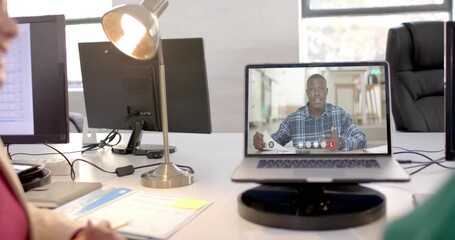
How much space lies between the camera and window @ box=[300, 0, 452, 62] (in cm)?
342

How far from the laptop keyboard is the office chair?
1451 millimetres

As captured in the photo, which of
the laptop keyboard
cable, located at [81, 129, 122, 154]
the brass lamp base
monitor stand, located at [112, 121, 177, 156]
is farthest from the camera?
cable, located at [81, 129, 122, 154]

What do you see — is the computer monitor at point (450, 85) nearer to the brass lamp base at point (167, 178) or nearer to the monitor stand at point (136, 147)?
the brass lamp base at point (167, 178)

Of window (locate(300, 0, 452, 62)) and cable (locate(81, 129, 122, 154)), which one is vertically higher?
window (locate(300, 0, 452, 62))

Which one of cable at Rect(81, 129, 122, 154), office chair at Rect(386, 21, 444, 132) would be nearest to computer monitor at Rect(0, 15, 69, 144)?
cable at Rect(81, 129, 122, 154)

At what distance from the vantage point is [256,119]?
45.9 inches

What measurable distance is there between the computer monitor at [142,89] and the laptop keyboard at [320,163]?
1.98ft

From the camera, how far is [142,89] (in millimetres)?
1735

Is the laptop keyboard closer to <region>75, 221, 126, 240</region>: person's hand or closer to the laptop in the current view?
the laptop

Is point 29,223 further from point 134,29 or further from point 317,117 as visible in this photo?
point 317,117

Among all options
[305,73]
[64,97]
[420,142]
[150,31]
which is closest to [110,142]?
[64,97]

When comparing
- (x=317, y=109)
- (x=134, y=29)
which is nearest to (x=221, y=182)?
(x=317, y=109)

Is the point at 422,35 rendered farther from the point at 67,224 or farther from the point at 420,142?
the point at 67,224

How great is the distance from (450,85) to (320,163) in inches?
13.7
